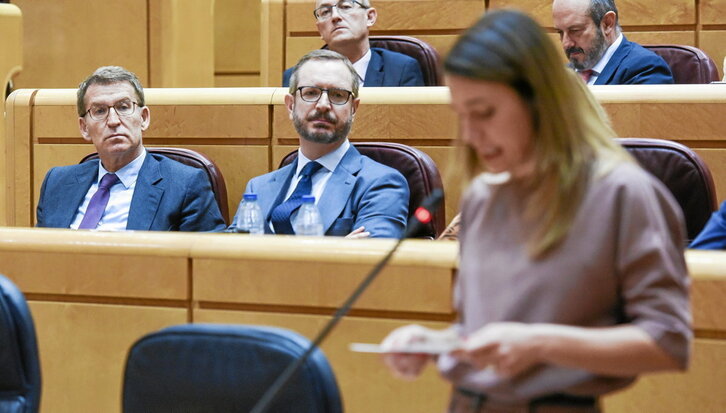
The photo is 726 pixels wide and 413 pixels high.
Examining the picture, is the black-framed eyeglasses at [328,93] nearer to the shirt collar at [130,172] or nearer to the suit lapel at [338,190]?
the suit lapel at [338,190]

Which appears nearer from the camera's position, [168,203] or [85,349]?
[85,349]

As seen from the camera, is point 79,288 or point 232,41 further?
point 232,41

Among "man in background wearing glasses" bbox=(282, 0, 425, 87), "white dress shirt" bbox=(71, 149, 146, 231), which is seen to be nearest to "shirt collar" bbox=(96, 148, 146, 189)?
"white dress shirt" bbox=(71, 149, 146, 231)

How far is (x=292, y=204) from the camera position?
1.68 m

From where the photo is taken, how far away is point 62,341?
126 centimetres

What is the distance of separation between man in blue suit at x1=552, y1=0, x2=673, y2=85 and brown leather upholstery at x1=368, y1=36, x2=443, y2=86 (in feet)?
1.17

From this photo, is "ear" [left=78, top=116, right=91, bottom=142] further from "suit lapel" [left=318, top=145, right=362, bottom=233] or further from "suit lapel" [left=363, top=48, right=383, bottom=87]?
"suit lapel" [left=363, top=48, right=383, bottom=87]

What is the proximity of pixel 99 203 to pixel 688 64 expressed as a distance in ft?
4.31

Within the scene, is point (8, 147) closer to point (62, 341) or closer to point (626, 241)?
point (62, 341)

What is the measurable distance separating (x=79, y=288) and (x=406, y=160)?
67 centimetres

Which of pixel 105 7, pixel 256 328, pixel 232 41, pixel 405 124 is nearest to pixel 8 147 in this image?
pixel 405 124

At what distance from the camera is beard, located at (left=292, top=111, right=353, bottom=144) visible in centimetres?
173

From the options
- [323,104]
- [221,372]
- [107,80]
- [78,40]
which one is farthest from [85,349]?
[78,40]

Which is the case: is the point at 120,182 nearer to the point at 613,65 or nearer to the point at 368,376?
the point at 368,376
